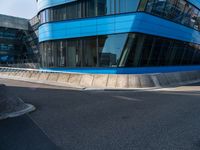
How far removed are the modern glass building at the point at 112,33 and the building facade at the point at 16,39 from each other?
82.2 feet

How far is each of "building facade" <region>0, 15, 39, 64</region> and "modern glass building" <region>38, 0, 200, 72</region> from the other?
25.0 m

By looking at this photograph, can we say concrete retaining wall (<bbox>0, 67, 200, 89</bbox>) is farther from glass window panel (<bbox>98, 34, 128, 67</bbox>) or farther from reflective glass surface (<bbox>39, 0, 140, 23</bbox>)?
reflective glass surface (<bbox>39, 0, 140, 23</bbox>)

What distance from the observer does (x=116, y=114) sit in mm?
8086

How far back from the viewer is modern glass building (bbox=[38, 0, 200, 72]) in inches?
779

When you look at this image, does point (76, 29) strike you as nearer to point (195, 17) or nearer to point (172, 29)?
point (172, 29)

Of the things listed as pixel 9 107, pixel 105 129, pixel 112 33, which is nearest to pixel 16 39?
pixel 112 33

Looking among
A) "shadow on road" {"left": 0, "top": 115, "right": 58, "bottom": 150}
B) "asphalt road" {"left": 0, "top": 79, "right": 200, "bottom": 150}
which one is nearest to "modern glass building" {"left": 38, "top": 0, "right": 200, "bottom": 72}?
"asphalt road" {"left": 0, "top": 79, "right": 200, "bottom": 150}

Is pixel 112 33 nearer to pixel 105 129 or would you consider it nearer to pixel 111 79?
pixel 111 79

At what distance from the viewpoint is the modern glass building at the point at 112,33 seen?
19.8m

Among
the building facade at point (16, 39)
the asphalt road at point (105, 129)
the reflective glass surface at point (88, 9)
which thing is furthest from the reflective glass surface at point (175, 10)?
the building facade at point (16, 39)

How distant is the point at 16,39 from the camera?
52.5 m

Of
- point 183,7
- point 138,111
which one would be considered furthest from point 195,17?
point 138,111

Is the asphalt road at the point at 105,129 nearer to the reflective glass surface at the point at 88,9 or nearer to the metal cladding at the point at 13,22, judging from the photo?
the reflective glass surface at the point at 88,9

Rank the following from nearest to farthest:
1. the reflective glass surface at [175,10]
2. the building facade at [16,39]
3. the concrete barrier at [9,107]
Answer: the concrete barrier at [9,107], the reflective glass surface at [175,10], the building facade at [16,39]
